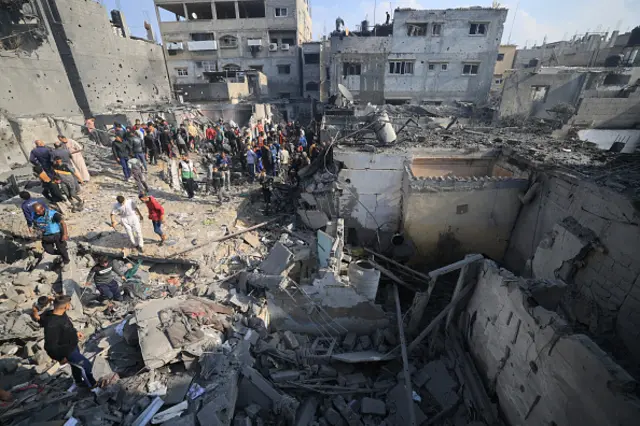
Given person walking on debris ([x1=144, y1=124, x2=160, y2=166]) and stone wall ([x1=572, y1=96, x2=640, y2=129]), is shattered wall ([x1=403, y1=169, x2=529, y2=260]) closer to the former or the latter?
stone wall ([x1=572, y1=96, x2=640, y2=129])

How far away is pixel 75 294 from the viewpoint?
5.59m

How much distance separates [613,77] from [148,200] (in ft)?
83.9

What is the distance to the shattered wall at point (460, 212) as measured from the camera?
802cm

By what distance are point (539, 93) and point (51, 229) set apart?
22.7 metres

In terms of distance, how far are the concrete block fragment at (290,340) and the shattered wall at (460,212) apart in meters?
4.55

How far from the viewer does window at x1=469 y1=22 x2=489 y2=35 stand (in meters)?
21.9

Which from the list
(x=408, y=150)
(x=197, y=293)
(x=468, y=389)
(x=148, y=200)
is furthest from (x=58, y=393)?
(x=408, y=150)

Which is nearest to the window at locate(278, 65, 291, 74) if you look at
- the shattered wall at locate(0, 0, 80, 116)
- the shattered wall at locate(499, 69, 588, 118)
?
the shattered wall at locate(0, 0, 80, 116)

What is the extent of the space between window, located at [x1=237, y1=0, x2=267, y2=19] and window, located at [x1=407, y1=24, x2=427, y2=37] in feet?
48.6

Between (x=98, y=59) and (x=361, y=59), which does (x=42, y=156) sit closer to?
(x=98, y=59)

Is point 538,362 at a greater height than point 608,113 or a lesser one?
lesser

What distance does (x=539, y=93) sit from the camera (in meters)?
16.9

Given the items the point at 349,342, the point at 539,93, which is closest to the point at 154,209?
the point at 349,342

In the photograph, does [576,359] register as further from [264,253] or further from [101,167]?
[101,167]
